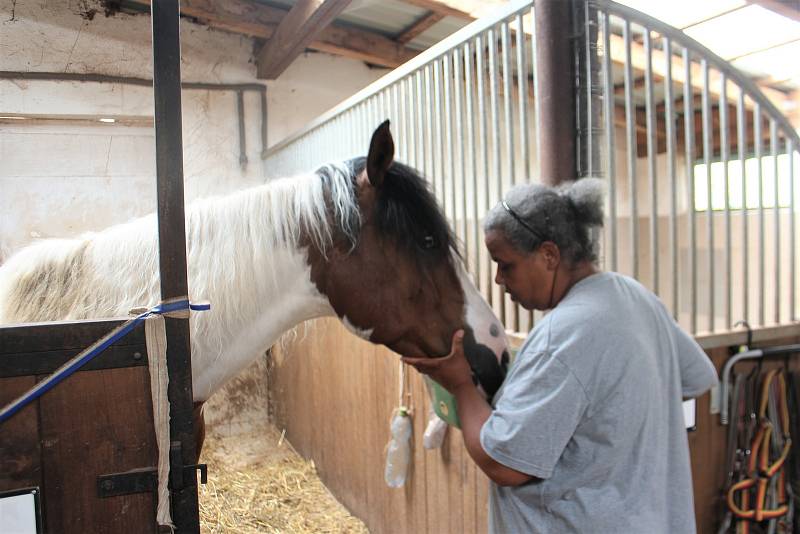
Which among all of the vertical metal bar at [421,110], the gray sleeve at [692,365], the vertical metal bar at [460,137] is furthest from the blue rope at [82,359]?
the vertical metal bar at [421,110]

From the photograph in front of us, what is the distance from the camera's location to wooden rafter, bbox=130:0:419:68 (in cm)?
413

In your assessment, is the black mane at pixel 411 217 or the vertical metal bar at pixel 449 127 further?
the vertical metal bar at pixel 449 127

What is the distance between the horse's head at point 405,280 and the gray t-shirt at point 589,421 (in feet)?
0.93

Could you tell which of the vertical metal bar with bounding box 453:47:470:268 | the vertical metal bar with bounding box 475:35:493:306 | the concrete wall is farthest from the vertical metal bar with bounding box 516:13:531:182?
the concrete wall

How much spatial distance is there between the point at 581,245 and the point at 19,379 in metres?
0.99

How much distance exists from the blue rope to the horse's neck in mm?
436

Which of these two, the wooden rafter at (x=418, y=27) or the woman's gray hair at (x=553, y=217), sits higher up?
the wooden rafter at (x=418, y=27)

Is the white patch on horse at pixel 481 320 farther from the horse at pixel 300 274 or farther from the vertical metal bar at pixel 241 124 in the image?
the vertical metal bar at pixel 241 124

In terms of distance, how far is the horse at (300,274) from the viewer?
1.30 meters

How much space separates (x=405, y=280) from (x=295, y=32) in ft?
10.1

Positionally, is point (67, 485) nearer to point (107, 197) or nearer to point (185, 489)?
point (185, 489)

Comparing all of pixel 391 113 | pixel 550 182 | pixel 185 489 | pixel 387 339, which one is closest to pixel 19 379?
pixel 185 489

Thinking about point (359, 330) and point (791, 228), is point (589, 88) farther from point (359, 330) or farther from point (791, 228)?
point (791, 228)

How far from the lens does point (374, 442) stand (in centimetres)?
269
